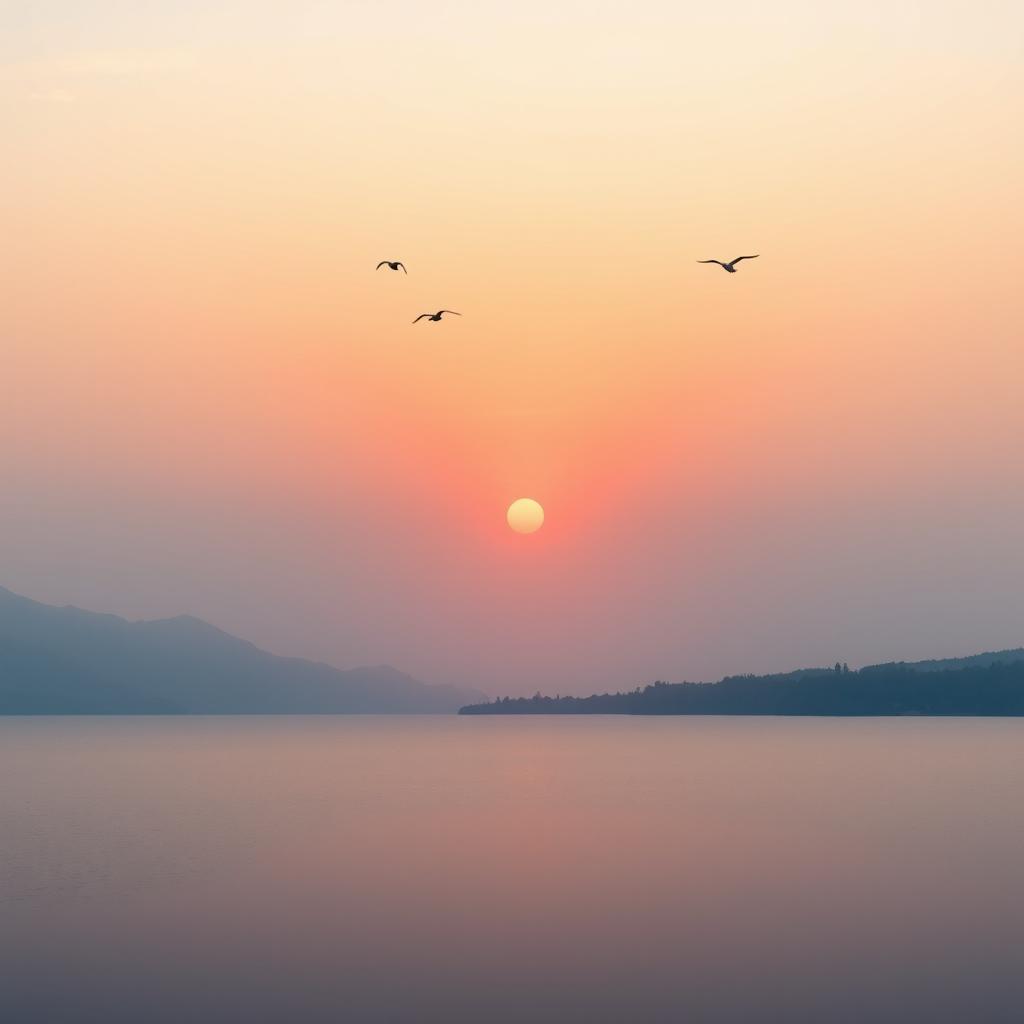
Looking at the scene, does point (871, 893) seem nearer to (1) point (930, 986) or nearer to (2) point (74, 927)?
(1) point (930, 986)

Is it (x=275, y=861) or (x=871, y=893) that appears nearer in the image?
(x=871, y=893)

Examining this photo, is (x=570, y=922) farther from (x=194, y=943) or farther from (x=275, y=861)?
(x=275, y=861)

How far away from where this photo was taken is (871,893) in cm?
6475

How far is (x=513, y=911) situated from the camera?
59.9m

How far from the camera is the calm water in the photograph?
42.5 m

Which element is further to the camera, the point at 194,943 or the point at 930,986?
the point at 194,943

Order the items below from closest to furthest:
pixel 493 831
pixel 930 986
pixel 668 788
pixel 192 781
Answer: pixel 930 986 < pixel 493 831 < pixel 668 788 < pixel 192 781

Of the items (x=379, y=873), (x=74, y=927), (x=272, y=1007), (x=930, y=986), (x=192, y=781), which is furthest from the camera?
(x=192, y=781)

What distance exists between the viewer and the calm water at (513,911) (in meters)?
42.5

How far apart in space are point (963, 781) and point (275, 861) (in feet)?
316

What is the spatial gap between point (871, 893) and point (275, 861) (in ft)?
112

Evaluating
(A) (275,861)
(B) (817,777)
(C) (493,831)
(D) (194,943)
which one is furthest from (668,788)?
(D) (194,943)

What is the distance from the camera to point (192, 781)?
15500 centimetres

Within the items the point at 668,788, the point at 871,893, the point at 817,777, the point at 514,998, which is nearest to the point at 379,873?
the point at 871,893
